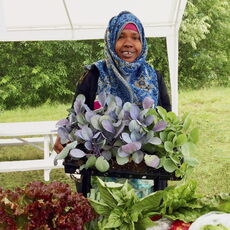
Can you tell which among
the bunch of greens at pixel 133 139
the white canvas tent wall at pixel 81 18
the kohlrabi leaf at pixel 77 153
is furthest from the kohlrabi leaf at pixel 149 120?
the white canvas tent wall at pixel 81 18

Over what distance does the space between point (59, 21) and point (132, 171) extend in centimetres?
416

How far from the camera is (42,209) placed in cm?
111

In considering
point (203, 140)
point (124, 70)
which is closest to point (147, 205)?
point (124, 70)

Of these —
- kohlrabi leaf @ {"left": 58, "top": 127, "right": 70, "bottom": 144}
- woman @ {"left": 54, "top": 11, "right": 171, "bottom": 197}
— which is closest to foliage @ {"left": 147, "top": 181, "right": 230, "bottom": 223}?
kohlrabi leaf @ {"left": 58, "top": 127, "right": 70, "bottom": 144}

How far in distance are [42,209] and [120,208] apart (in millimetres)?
202

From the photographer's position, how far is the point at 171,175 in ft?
4.79

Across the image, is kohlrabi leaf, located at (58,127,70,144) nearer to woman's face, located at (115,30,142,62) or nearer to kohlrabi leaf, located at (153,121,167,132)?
kohlrabi leaf, located at (153,121,167,132)

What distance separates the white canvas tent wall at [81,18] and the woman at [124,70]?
317cm

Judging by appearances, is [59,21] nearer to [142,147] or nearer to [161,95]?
[161,95]

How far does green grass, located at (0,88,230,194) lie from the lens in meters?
5.02

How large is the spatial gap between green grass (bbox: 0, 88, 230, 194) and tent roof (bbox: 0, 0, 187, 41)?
1.69m

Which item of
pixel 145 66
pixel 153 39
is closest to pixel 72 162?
pixel 145 66

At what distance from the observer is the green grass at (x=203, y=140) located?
16.5 ft

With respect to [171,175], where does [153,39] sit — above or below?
above
